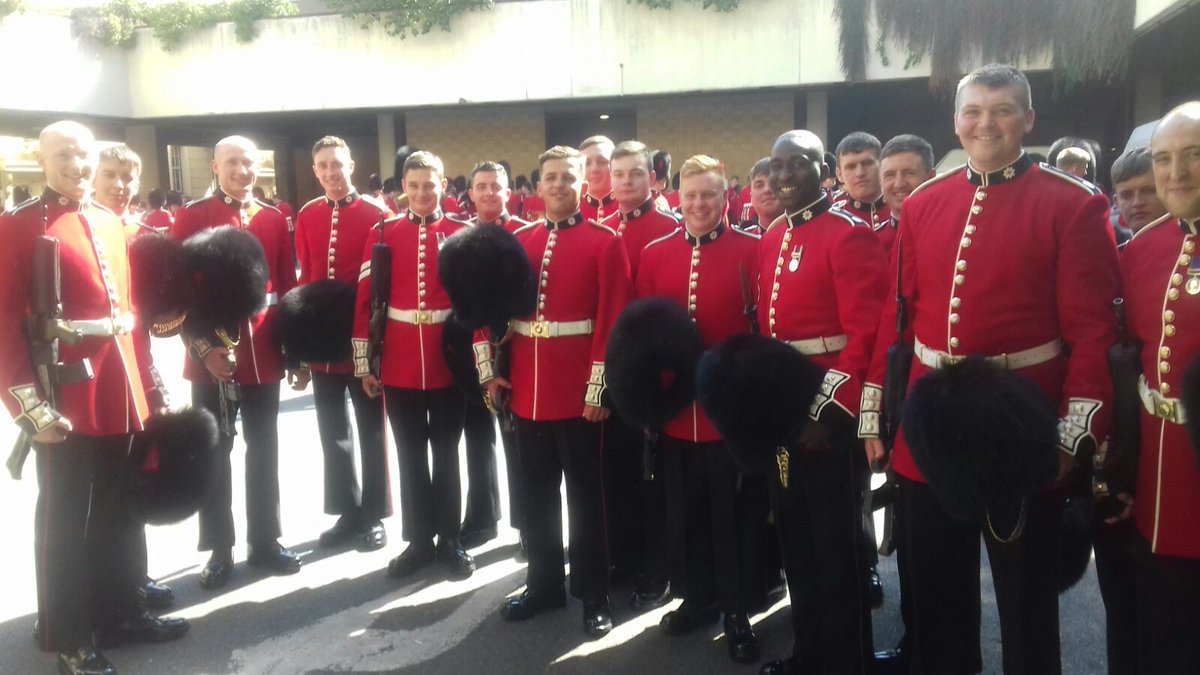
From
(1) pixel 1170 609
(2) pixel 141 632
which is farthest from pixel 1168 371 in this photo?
(2) pixel 141 632

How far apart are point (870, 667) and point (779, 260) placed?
52.6 inches

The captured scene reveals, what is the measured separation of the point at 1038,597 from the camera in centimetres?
238

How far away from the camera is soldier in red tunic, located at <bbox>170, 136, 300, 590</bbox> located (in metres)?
4.09

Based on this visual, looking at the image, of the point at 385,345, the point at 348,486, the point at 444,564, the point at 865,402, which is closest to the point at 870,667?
the point at 865,402

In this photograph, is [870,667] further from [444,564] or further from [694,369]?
[444,564]

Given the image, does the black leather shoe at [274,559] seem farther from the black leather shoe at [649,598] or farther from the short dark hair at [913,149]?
the short dark hair at [913,149]

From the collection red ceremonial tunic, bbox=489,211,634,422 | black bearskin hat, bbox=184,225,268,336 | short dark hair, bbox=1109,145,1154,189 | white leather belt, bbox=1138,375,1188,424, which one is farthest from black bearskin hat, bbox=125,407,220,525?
short dark hair, bbox=1109,145,1154,189

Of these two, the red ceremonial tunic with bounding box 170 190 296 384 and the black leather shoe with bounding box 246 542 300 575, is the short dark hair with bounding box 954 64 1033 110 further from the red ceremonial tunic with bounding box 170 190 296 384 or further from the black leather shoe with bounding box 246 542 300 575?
the black leather shoe with bounding box 246 542 300 575

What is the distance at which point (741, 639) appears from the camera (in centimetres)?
331

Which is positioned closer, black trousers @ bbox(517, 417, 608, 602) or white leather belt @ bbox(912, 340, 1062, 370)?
white leather belt @ bbox(912, 340, 1062, 370)

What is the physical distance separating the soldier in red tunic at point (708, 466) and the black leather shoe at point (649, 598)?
25cm

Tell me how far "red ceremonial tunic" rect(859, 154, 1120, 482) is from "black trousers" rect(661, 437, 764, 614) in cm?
80

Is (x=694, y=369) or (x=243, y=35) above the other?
(x=243, y=35)

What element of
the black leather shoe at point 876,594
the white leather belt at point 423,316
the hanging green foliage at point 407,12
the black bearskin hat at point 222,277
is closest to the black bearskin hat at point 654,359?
the white leather belt at point 423,316
